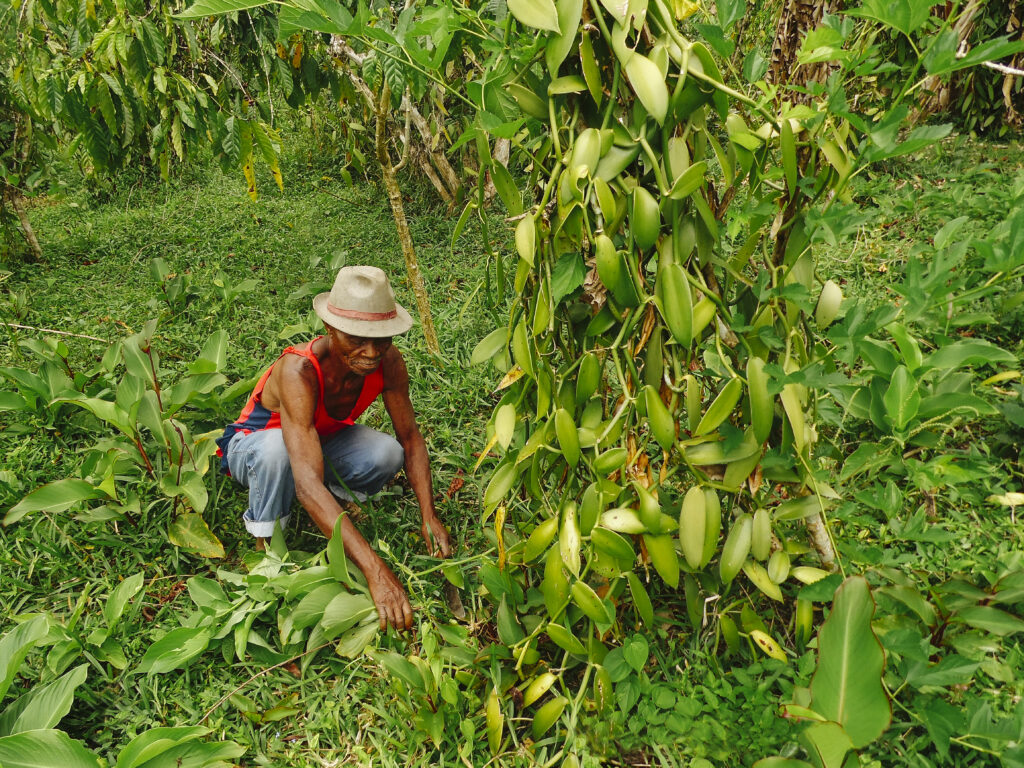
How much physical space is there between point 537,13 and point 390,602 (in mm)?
1357

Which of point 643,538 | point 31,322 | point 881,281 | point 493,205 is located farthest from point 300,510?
point 493,205

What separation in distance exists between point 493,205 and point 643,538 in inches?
156

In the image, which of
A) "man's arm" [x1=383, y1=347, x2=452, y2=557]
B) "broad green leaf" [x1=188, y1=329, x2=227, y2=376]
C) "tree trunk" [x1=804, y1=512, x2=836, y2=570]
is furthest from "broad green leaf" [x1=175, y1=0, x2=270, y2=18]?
"broad green leaf" [x1=188, y1=329, x2=227, y2=376]

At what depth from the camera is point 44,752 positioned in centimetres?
143

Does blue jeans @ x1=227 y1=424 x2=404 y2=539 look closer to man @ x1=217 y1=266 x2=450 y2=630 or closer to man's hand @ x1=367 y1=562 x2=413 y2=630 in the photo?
man @ x1=217 y1=266 x2=450 y2=630

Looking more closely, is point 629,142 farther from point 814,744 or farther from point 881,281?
point 881,281

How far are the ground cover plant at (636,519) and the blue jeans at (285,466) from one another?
0.12 m

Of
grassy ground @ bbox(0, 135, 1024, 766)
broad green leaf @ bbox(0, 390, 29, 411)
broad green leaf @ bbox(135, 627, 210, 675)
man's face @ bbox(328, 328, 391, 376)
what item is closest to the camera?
grassy ground @ bbox(0, 135, 1024, 766)

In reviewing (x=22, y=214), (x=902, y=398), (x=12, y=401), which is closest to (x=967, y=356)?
(x=902, y=398)

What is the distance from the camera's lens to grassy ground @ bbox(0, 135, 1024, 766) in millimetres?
1583

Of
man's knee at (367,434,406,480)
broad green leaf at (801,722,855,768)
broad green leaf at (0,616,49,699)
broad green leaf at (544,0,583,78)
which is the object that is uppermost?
broad green leaf at (544,0,583,78)

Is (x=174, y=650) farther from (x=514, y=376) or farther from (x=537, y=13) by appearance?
(x=537, y=13)

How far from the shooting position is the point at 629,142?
115 centimetres

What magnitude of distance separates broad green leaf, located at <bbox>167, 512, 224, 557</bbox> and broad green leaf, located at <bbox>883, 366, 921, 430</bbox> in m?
1.85
